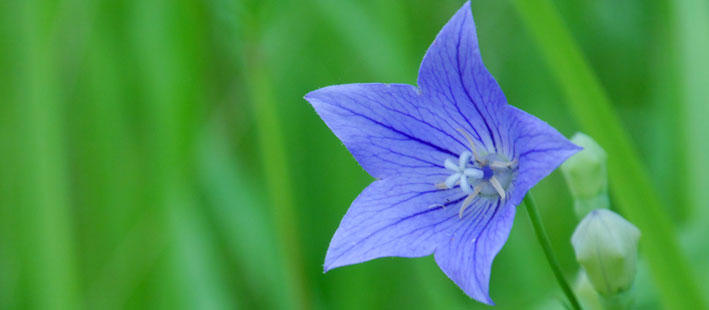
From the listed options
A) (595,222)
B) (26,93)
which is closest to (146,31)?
(26,93)

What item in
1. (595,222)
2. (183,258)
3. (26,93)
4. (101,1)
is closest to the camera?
(595,222)

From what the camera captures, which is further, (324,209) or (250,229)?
(324,209)

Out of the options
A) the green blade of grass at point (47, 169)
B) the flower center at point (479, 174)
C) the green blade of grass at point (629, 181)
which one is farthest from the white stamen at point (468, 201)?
the green blade of grass at point (47, 169)

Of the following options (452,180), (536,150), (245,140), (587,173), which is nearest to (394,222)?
(452,180)

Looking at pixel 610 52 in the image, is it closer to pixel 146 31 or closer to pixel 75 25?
pixel 146 31

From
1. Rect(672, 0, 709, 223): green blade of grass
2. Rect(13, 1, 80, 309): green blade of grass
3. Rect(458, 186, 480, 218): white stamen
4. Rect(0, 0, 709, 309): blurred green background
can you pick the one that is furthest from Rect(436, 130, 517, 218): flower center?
Rect(13, 1, 80, 309): green blade of grass

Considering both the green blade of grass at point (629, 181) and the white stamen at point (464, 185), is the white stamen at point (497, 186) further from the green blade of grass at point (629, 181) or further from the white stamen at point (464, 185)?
the green blade of grass at point (629, 181)

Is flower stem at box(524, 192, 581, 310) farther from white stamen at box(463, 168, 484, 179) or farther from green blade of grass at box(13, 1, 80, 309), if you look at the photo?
green blade of grass at box(13, 1, 80, 309)
